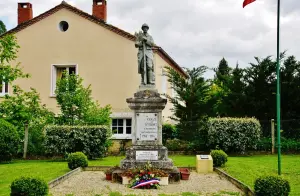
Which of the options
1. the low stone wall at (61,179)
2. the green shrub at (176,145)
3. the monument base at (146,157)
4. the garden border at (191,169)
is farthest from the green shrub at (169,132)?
the monument base at (146,157)

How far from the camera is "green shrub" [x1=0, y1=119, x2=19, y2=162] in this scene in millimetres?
17375

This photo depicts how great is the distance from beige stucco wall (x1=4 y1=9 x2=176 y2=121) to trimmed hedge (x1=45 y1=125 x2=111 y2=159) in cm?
515

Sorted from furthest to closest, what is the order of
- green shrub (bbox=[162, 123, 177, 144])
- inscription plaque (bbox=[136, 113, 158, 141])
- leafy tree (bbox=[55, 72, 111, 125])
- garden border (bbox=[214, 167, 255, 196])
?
1. green shrub (bbox=[162, 123, 177, 144])
2. leafy tree (bbox=[55, 72, 111, 125])
3. inscription plaque (bbox=[136, 113, 158, 141])
4. garden border (bbox=[214, 167, 255, 196])

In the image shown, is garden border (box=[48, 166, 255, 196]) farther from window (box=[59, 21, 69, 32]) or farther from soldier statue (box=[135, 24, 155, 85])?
window (box=[59, 21, 69, 32])

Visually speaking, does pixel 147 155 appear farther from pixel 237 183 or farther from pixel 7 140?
pixel 7 140

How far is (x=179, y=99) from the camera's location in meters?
23.1

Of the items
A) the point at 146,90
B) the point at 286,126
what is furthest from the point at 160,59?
the point at 146,90

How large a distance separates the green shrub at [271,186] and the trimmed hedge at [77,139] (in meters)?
10.5

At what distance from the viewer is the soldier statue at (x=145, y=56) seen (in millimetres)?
13836

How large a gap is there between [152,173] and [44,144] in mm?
8778

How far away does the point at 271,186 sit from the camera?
916cm

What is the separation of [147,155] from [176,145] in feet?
28.2

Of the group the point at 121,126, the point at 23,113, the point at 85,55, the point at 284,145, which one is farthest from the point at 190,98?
the point at 23,113

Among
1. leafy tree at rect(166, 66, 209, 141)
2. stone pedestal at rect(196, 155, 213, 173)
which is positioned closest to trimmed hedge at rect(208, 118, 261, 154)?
leafy tree at rect(166, 66, 209, 141)
